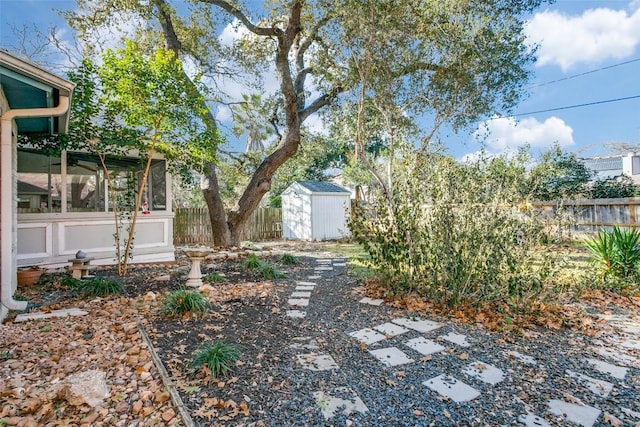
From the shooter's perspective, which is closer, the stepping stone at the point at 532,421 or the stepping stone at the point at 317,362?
the stepping stone at the point at 532,421

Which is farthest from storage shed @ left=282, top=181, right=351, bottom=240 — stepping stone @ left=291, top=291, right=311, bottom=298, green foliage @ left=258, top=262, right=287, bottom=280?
stepping stone @ left=291, top=291, right=311, bottom=298

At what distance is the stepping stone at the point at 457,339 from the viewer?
2.94 meters

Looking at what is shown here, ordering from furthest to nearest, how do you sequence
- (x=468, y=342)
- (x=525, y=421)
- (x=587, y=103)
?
1. (x=587, y=103)
2. (x=468, y=342)
3. (x=525, y=421)

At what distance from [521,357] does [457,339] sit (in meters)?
0.50

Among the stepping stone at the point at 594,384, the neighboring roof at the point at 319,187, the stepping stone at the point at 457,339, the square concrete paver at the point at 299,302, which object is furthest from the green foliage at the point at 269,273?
the neighboring roof at the point at 319,187

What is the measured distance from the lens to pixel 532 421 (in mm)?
1923

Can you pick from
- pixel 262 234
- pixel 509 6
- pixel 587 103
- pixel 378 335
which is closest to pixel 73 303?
pixel 378 335

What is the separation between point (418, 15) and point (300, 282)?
15.4ft

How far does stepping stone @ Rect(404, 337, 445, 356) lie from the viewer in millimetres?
2799

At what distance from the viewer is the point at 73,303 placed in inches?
159

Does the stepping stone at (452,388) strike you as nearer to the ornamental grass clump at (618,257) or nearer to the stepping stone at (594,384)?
the stepping stone at (594,384)

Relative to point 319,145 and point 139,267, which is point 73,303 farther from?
point 319,145

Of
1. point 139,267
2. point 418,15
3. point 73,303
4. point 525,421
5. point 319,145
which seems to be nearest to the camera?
point 525,421

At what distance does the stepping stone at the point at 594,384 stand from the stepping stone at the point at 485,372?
513 millimetres
